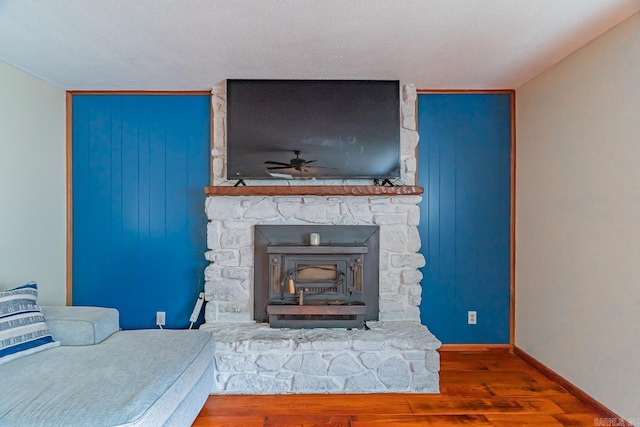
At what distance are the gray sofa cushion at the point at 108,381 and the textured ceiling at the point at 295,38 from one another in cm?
183

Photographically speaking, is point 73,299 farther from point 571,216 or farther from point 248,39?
point 571,216

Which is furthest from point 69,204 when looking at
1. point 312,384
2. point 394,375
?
point 394,375

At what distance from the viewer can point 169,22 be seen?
2.14 meters

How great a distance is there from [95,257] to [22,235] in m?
0.59

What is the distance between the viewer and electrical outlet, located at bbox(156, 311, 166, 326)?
3.34 meters

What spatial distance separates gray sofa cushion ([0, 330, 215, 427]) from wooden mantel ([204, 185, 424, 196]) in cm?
114

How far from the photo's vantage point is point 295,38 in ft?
7.71

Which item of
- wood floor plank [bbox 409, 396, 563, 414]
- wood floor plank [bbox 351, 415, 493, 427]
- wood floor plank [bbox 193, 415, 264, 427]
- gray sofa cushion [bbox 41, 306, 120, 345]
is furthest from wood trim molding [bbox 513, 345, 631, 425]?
gray sofa cushion [bbox 41, 306, 120, 345]

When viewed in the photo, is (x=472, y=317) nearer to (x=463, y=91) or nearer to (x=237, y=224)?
(x=463, y=91)

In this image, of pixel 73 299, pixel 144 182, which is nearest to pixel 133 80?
pixel 144 182

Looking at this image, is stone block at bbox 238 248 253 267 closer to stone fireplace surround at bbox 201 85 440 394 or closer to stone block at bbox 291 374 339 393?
stone fireplace surround at bbox 201 85 440 394

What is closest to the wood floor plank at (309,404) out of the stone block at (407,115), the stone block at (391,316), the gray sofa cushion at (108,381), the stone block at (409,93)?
the gray sofa cushion at (108,381)

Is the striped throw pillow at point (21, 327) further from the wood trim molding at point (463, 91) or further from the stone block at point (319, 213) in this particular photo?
the wood trim molding at point (463, 91)

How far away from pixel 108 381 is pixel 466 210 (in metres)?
2.86
